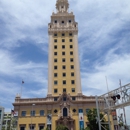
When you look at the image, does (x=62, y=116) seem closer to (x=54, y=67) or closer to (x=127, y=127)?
(x=54, y=67)

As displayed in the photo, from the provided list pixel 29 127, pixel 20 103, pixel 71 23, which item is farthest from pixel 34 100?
pixel 71 23

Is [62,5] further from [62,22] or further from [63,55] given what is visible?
[63,55]

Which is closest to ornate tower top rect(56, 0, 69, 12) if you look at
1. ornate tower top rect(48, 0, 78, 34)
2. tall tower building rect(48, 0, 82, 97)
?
ornate tower top rect(48, 0, 78, 34)

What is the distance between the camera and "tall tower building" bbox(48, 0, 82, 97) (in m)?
60.8

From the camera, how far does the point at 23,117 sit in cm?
5597

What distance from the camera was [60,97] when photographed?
5772cm

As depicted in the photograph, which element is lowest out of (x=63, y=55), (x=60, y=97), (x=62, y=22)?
(x=60, y=97)

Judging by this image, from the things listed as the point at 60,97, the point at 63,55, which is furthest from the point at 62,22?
the point at 60,97

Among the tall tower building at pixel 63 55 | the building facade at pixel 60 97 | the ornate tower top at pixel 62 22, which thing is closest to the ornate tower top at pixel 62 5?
the ornate tower top at pixel 62 22

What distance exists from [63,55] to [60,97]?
16.6 m

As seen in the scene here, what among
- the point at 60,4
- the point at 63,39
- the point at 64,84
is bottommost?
the point at 64,84

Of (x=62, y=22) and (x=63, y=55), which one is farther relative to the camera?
(x=62, y=22)

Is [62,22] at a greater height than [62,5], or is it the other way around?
[62,5]

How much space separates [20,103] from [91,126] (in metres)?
26.3
